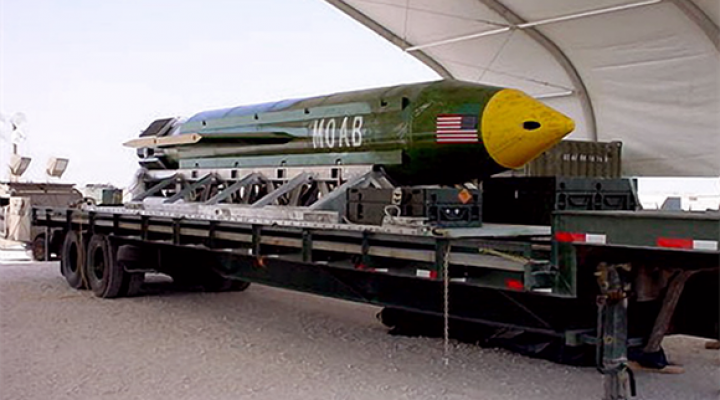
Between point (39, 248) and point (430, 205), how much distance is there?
10731 mm

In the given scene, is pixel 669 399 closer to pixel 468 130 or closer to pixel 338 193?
pixel 468 130

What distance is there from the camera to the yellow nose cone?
23.3 ft

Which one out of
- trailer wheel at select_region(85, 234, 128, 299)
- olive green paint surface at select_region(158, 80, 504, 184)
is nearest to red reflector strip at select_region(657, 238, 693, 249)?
olive green paint surface at select_region(158, 80, 504, 184)

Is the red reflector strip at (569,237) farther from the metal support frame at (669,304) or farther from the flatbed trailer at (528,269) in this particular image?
the metal support frame at (669,304)

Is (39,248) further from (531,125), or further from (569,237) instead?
(569,237)

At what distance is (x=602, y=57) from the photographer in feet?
63.3

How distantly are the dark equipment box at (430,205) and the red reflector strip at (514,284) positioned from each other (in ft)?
2.91

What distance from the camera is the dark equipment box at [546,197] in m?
6.97

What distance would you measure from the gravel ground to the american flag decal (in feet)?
6.80

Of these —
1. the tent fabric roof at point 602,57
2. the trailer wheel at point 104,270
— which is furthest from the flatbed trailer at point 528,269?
the tent fabric roof at point 602,57

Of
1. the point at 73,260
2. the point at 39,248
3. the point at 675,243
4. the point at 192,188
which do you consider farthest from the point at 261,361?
the point at 39,248

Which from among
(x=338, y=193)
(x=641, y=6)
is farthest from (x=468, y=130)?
(x=641, y=6)

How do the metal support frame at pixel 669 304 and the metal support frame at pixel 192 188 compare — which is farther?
the metal support frame at pixel 192 188

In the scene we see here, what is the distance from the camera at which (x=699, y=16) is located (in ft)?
53.3
